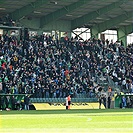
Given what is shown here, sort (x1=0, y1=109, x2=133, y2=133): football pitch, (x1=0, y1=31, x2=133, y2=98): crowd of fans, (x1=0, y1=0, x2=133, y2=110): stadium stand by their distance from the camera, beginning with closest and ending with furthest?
(x1=0, y1=109, x2=133, y2=133): football pitch, (x1=0, y1=0, x2=133, y2=110): stadium stand, (x1=0, y1=31, x2=133, y2=98): crowd of fans

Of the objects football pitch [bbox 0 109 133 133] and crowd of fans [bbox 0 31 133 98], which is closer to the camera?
football pitch [bbox 0 109 133 133]

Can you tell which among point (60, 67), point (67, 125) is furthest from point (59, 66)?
point (67, 125)

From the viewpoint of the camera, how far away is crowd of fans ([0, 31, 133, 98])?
1675 inches

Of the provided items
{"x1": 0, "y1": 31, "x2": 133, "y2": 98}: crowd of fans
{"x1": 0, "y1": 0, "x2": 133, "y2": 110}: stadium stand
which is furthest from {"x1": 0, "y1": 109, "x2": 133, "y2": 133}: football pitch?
{"x1": 0, "y1": 31, "x2": 133, "y2": 98}: crowd of fans

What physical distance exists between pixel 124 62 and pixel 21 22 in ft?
40.6

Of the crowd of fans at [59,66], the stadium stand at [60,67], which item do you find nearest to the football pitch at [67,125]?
the stadium stand at [60,67]

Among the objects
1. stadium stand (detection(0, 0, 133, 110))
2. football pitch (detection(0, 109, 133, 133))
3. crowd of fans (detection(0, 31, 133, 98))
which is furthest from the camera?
crowd of fans (detection(0, 31, 133, 98))

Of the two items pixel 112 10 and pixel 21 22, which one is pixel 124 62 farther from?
pixel 21 22

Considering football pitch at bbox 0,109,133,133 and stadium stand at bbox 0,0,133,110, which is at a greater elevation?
stadium stand at bbox 0,0,133,110

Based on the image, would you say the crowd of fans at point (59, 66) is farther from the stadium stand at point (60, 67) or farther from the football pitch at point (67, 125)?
the football pitch at point (67, 125)

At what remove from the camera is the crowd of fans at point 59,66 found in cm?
4256

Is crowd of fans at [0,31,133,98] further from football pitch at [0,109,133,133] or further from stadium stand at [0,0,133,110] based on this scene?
football pitch at [0,109,133,133]

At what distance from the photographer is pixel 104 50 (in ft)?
185

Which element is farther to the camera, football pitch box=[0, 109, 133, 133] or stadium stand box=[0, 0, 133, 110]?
stadium stand box=[0, 0, 133, 110]
